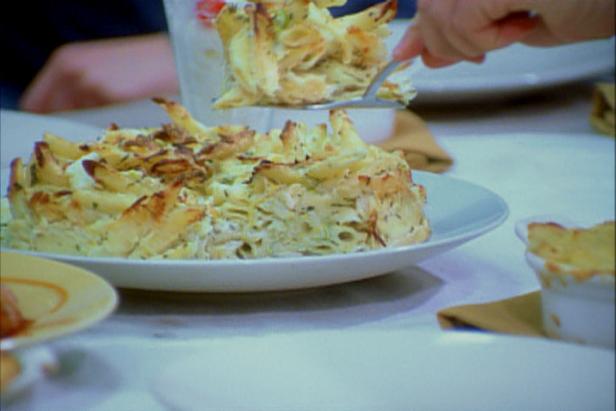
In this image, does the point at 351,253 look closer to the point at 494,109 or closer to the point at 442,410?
the point at 442,410

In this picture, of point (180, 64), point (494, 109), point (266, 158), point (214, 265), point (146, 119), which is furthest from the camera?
point (494, 109)

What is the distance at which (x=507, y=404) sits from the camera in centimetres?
38

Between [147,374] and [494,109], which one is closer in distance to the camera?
[147,374]

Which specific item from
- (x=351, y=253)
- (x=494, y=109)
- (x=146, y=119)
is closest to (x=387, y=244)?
(x=351, y=253)

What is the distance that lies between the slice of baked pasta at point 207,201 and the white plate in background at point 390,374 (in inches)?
8.9

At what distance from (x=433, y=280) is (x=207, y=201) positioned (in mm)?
140

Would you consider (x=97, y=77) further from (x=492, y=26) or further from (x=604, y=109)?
(x=492, y=26)

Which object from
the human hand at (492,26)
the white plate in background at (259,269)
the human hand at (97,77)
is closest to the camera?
the white plate in background at (259,269)

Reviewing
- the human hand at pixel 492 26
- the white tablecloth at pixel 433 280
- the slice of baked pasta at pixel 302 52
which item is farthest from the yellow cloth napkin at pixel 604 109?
the slice of baked pasta at pixel 302 52

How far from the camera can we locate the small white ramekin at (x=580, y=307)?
37 cm

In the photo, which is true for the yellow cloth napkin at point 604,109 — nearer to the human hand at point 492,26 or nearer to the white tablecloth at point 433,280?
the white tablecloth at point 433,280

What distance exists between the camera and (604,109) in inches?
50.1

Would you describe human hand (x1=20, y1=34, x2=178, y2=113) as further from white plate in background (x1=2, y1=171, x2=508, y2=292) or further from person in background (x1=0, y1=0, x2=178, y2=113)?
white plate in background (x1=2, y1=171, x2=508, y2=292)

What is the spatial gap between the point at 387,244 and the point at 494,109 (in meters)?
0.71
